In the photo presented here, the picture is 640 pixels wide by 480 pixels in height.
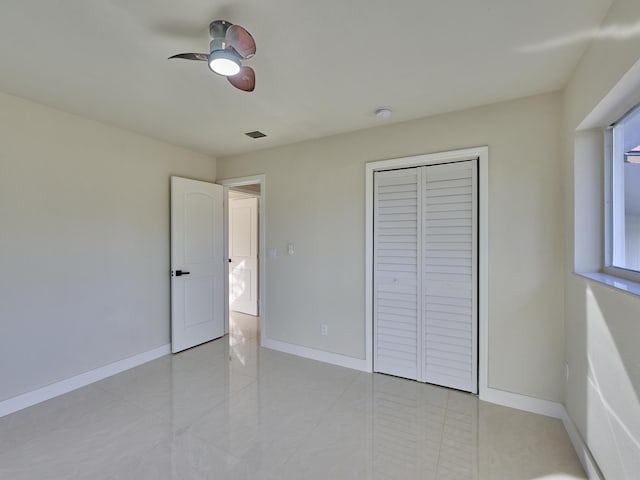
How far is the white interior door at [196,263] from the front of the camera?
11.0ft

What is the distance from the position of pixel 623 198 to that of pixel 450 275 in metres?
1.18

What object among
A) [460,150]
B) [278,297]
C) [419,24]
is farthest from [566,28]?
[278,297]

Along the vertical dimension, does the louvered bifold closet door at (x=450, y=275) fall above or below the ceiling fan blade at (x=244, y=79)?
below

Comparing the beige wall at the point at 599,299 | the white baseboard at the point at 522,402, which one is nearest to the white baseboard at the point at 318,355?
the white baseboard at the point at 522,402

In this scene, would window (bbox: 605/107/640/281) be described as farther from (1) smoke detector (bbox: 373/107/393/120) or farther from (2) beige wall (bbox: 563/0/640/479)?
(1) smoke detector (bbox: 373/107/393/120)

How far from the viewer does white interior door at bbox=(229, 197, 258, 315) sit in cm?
483

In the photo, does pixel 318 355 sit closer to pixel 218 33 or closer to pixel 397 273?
pixel 397 273

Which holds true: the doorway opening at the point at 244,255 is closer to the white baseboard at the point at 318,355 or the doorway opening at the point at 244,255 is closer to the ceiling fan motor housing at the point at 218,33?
the white baseboard at the point at 318,355

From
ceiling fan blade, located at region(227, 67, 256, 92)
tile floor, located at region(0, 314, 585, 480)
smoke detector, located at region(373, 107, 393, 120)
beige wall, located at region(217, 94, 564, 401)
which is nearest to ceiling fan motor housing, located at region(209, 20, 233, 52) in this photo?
ceiling fan blade, located at region(227, 67, 256, 92)

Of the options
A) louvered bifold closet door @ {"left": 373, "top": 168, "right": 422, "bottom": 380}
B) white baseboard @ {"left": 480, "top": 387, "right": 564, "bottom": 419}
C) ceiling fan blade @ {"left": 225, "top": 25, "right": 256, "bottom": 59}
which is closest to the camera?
ceiling fan blade @ {"left": 225, "top": 25, "right": 256, "bottom": 59}

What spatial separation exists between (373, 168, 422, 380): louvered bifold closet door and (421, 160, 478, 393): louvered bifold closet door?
0.27 ft

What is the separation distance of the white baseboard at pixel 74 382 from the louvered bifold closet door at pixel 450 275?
2846 millimetres

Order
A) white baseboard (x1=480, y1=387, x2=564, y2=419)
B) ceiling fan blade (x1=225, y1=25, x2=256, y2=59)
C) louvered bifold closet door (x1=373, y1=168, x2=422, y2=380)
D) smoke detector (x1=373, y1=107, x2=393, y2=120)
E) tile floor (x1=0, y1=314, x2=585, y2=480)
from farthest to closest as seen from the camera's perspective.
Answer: louvered bifold closet door (x1=373, y1=168, x2=422, y2=380)
smoke detector (x1=373, y1=107, x2=393, y2=120)
white baseboard (x1=480, y1=387, x2=564, y2=419)
tile floor (x1=0, y1=314, x2=585, y2=480)
ceiling fan blade (x1=225, y1=25, x2=256, y2=59)

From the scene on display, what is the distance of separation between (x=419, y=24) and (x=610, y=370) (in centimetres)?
193
